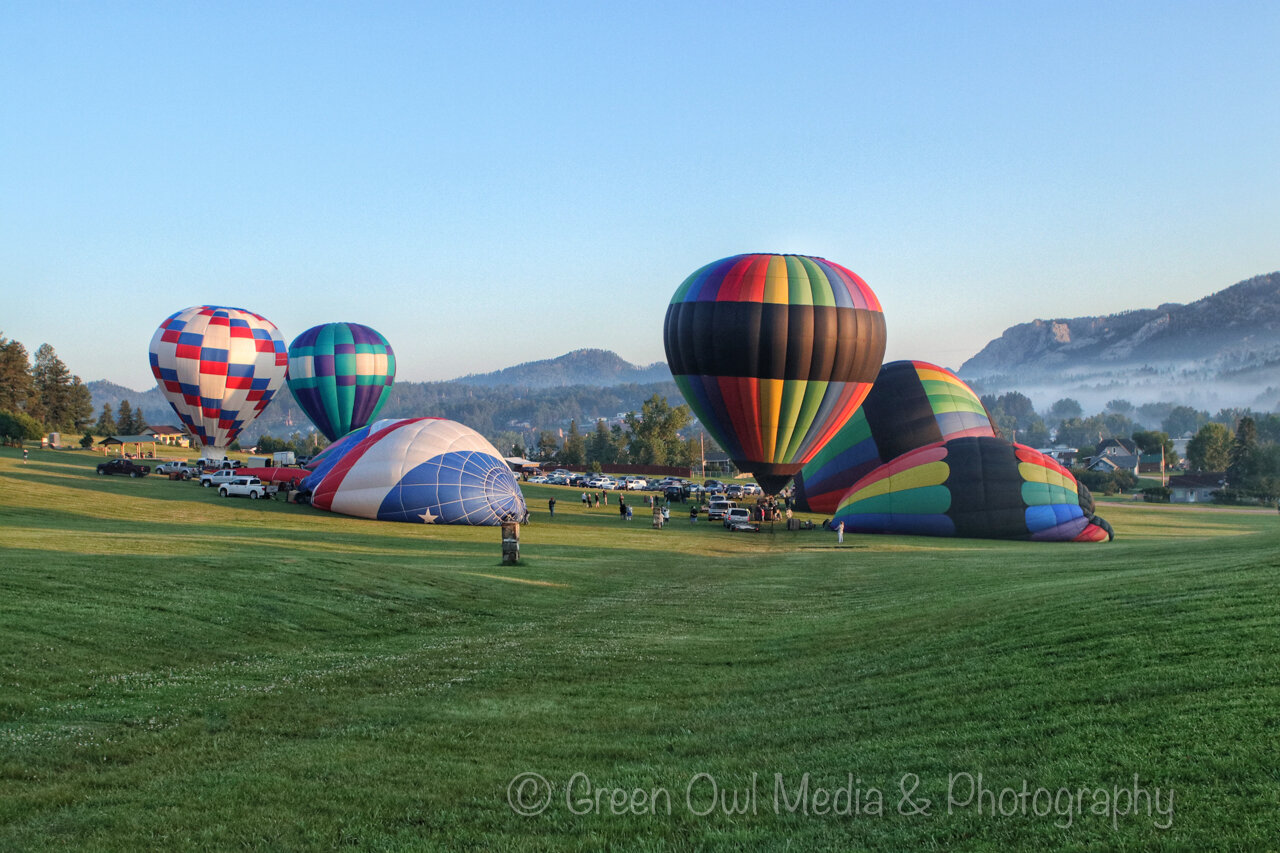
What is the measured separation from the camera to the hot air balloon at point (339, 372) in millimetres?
70500

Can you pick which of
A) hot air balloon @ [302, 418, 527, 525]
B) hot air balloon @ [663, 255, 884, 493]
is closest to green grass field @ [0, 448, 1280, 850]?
hot air balloon @ [302, 418, 527, 525]

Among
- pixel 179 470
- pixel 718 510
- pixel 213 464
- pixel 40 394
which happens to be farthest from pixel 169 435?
pixel 718 510

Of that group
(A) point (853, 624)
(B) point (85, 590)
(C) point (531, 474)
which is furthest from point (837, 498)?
(C) point (531, 474)

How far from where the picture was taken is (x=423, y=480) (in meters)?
41.8

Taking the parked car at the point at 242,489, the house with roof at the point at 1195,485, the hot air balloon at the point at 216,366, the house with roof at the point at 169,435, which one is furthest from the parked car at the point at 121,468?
the house with roof at the point at 1195,485

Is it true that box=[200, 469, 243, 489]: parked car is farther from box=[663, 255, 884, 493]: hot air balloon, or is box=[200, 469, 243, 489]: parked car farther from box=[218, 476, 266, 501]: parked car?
box=[663, 255, 884, 493]: hot air balloon

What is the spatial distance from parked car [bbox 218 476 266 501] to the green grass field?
2941cm

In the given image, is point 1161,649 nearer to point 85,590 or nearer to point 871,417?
point 85,590

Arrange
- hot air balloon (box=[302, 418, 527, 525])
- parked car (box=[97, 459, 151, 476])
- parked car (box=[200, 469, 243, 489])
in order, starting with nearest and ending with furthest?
hot air balloon (box=[302, 418, 527, 525]) < parked car (box=[200, 469, 243, 489]) < parked car (box=[97, 459, 151, 476])

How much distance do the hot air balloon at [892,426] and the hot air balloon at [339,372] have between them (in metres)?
33.3

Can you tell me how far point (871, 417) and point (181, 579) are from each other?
1576 inches

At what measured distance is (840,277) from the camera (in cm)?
4709

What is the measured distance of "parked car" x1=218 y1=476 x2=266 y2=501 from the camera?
2019 inches

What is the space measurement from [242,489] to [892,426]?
34.1m
